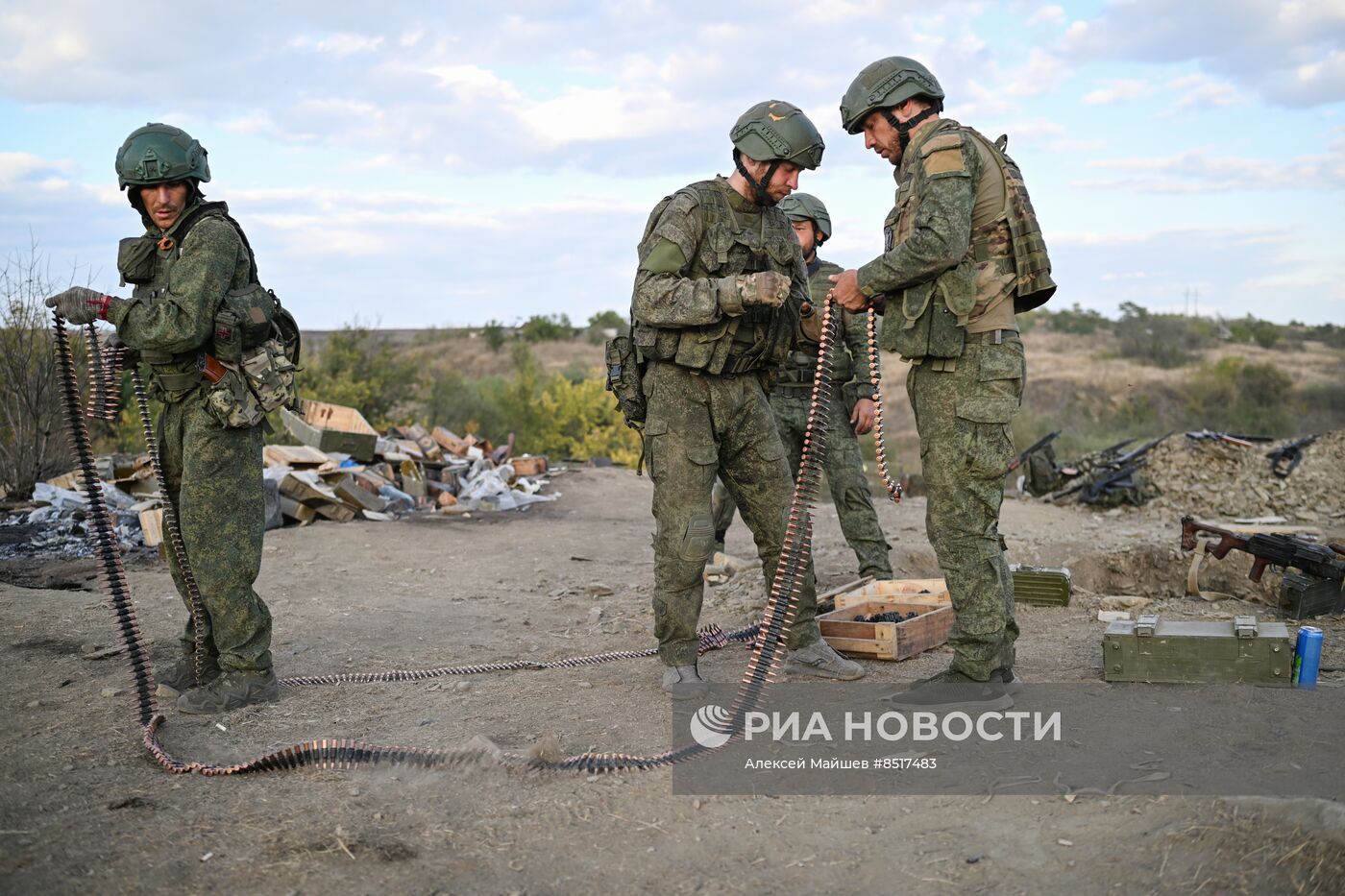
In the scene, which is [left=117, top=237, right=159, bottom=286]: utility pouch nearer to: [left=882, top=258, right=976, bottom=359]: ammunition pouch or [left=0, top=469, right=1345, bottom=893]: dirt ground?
[left=0, top=469, right=1345, bottom=893]: dirt ground

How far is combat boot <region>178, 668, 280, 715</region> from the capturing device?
5.13 meters

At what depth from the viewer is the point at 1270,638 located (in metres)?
4.95

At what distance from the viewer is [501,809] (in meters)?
3.92

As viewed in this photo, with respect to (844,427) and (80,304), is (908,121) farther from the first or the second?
(80,304)

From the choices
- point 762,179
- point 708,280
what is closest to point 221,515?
point 708,280

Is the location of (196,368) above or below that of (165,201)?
below

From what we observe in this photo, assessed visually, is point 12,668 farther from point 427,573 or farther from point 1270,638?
point 1270,638

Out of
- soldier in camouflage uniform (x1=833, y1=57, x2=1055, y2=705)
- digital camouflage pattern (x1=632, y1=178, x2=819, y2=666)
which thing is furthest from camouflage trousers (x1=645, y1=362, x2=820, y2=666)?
soldier in camouflage uniform (x1=833, y1=57, x2=1055, y2=705)

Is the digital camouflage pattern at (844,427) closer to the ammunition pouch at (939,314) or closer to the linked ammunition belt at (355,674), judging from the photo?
the linked ammunition belt at (355,674)

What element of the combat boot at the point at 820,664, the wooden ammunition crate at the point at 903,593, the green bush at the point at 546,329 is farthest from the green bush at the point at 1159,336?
the combat boot at the point at 820,664

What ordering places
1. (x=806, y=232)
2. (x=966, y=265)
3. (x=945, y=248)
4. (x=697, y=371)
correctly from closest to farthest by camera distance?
(x=945, y=248), (x=966, y=265), (x=697, y=371), (x=806, y=232)

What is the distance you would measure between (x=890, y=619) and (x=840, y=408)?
182cm

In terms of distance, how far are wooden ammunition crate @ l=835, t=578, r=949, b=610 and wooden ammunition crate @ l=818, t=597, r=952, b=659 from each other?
1.05 ft

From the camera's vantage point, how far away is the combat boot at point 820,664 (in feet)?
17.9
